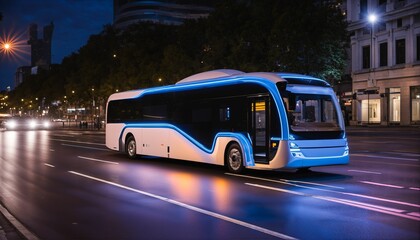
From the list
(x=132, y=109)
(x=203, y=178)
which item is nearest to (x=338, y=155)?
(x=203, y=178)

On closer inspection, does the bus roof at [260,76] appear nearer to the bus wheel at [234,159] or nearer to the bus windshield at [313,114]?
the bus windshield at [313,114]

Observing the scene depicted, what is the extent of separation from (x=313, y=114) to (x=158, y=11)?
144 m

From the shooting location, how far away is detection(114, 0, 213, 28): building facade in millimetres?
152250

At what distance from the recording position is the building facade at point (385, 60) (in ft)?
172

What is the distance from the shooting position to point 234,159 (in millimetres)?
16312

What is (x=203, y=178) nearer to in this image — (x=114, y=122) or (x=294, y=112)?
(x=294, y=112)

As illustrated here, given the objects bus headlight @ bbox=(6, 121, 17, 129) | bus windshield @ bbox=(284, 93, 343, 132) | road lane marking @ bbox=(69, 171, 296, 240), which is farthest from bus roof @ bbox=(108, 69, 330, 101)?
bus headlight @ bbox=(6, 121, 17, 129)

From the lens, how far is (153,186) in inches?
534

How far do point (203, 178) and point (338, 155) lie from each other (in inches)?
163

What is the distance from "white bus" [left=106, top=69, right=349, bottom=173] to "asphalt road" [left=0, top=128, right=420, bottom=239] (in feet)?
2.20

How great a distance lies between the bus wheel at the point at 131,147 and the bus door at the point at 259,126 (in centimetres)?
851

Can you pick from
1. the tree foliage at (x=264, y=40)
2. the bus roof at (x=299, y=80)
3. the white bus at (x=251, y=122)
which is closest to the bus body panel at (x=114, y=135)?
the white bus at (x=251, y=122)

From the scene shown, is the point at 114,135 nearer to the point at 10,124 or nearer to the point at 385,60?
the point at 385,60

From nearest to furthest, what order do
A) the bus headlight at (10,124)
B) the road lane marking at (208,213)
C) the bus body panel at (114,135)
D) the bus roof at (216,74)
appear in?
the road lane marking at (208,213) → the bus roof at (216,74) → the bus body panel at (114,135) → the bus headlight at (10,124)
